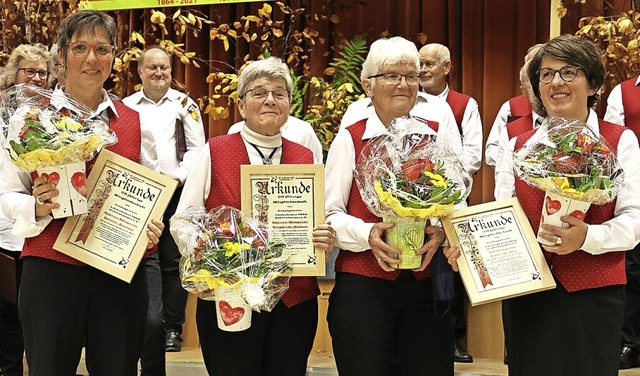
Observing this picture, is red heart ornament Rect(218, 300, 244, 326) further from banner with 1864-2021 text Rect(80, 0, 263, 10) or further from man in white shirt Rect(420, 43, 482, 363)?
banner with 1864-2021 text Rect(80, 0, 263, 10)

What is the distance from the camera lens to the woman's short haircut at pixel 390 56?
3252 millimetres

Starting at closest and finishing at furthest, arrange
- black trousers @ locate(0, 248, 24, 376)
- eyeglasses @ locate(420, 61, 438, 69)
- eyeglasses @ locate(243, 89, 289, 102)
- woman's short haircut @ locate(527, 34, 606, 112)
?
1. woman's short haircut @ locate(527, 34, 606, 112)
2. eyeglasses @ locate(243, 89, 289, 102)
3. black trousers @ locate(0, 248, 24, 376)
4. eyeglasses @ locate(420, 61, 438, 69)

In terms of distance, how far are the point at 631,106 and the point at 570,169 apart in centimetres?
196

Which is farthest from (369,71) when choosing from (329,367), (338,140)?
(329,367)

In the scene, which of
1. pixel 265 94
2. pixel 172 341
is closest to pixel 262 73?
pixel 265 94

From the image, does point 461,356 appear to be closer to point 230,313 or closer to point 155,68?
point 230,313

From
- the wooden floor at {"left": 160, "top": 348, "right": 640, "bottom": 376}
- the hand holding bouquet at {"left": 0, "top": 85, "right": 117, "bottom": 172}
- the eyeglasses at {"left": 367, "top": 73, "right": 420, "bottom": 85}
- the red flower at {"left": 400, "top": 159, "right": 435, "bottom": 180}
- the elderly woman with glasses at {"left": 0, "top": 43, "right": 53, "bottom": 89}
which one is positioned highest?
the elderly woman with glasses at {"left": 0, "top": 43, "right": 53, "bottom": 89}

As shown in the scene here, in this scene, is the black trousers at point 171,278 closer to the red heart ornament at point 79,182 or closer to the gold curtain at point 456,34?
the gold curtain at point 456,34

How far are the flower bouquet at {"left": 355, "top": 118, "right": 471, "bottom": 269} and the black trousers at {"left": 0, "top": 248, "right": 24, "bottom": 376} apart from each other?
8.34 ft

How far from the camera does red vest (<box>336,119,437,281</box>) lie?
316 cm

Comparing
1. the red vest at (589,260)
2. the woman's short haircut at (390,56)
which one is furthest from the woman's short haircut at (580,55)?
the woman's short haircut at (390,56)

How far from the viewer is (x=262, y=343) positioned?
3170 mm

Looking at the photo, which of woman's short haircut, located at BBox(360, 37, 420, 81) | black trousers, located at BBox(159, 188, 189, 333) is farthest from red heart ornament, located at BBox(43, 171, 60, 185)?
black trousers, located at BBox(159, 188, 189, 333)

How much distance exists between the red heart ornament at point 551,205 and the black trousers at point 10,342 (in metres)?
A: 3.07
